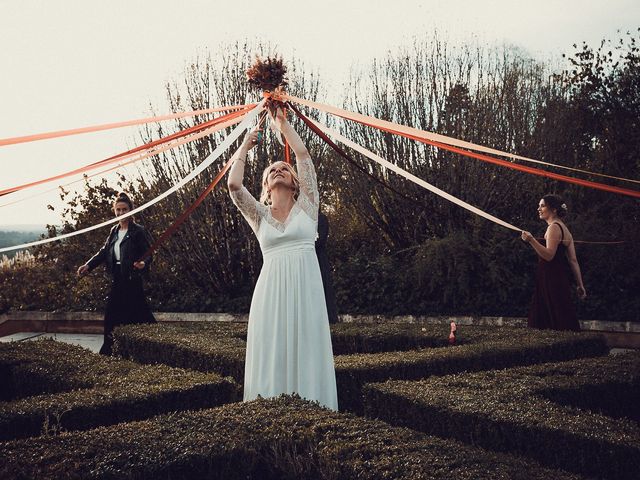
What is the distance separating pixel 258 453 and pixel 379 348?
185 inches

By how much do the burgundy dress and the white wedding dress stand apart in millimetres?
3640

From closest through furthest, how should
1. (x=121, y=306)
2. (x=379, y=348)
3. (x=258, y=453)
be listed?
(x=258, y=453) < (x=379, y=348) < (x=121, y=306)

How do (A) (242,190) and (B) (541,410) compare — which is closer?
(B) (541,410)

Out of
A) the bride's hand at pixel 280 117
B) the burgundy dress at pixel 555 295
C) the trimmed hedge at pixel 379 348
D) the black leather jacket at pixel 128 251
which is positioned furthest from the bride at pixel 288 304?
the black leather jacket at pixel 128 251

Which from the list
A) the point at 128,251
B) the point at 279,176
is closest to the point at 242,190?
the point at 279,176

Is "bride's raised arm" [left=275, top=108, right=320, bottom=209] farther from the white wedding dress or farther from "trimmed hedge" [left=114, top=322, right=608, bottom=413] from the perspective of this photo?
"trimmed hedge" [left=114, top=322, right=608, bottom=413]

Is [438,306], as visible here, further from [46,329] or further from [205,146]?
[46,329]

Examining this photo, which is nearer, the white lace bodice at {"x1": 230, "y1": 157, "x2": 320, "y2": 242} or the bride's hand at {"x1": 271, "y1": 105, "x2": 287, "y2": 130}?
the white lace bodice at {"x1": 230, "y1": 157, "x2": 320, "y2": 242}

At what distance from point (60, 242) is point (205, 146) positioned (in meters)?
4.53

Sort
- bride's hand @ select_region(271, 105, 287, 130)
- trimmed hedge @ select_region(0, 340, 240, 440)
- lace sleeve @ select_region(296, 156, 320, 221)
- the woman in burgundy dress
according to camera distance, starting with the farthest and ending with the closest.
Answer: the woman in burgundy dress, bride's hand @ select_region(271, 105, 287, 130), lace sleeve @ select_region(296, 156, 320, 221), trimmed hedge @ select_region(0, 340, 240, 440)

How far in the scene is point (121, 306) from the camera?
30.4 feet

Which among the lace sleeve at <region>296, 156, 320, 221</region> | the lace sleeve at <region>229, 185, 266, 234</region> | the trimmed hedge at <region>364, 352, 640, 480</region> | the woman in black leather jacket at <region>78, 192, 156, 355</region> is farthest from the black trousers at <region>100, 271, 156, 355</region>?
the trimmed hedge at <region>364, 352, 640, 480</region>

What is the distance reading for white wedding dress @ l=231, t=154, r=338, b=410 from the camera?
5.39 metres

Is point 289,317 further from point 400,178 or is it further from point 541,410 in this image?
point 400,178
